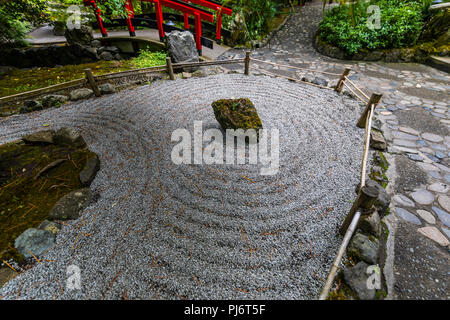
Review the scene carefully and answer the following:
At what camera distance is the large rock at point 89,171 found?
2.86 metres

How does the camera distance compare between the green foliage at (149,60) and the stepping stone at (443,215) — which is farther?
the green foliage at (149,60)

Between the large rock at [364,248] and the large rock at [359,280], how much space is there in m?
0.10

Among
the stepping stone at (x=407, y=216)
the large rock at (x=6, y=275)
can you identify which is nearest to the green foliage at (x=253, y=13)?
the stepping stone at (x=407, y=216)

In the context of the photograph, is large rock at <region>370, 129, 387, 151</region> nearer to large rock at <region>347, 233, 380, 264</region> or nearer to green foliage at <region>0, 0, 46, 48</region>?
large rock at <region>347, 233, 380, 264</region>

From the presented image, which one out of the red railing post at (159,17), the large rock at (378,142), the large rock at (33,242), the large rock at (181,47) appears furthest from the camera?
the red railing post at (159,17)

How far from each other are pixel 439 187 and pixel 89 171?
198 inches

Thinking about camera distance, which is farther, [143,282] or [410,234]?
[410,234]

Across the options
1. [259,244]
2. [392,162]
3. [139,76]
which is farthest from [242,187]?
[139,76]

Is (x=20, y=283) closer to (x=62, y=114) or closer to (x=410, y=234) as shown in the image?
(x=62, y=114)

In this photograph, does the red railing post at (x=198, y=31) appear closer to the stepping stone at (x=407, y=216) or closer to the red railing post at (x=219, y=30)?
the red railing post at (x=219, y=30)
